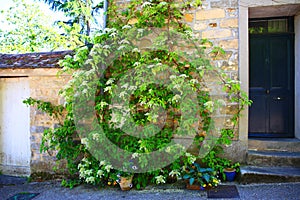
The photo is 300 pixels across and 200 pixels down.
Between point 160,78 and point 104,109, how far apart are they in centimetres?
101

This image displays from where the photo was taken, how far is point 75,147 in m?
3.68

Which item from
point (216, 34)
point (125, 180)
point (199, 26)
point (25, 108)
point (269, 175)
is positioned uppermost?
point (199, 26)

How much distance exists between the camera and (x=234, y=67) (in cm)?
372

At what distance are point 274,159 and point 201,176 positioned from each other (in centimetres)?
117

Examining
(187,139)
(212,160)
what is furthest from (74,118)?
(212,160)

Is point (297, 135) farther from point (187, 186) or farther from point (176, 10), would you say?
point (176, 10)

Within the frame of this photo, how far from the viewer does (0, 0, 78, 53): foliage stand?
44.7 ft

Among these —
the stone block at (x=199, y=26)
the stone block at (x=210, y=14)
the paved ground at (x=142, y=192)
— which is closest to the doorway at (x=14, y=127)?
the paved ground at (x=142, y=192)

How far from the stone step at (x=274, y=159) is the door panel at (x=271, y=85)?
61 centimetres

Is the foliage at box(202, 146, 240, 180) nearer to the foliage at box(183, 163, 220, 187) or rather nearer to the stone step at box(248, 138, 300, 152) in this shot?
the foliage at box(183, 163, 220, 187)

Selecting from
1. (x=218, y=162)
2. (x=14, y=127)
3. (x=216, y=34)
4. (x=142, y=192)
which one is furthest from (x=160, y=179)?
(x=14, y=127)

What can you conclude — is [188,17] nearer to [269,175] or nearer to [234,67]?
[234,67]

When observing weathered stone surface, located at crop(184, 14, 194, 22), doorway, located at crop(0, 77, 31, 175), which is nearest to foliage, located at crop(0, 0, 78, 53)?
doorway, located at crop(0, 77, 31, 175)

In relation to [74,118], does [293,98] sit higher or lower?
higher
